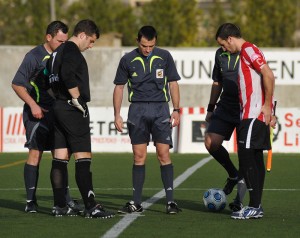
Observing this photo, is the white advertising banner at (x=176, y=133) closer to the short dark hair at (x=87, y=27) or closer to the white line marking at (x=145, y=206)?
the white line marking at (x=145, y=206)

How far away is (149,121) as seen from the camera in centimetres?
1284

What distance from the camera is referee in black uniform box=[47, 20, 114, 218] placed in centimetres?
1190

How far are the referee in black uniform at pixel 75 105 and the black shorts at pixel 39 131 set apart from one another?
599 millimetres

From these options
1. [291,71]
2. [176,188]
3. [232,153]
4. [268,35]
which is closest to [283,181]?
[176,188]

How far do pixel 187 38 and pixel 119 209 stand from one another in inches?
1551

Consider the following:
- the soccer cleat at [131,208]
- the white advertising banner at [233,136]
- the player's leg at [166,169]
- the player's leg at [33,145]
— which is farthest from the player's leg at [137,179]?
the white advertising banner at [233,136]

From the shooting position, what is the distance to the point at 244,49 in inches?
466

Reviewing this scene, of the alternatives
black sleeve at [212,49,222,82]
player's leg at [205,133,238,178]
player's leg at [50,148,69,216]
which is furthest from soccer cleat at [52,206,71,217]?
black sleeve at [212,49,222,82]

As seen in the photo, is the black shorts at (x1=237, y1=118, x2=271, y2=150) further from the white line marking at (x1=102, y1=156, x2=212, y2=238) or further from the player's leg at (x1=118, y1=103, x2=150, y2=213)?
the white line marking at (x1=102, y1=156, x2=212, y2=238)

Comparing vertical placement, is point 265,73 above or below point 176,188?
above

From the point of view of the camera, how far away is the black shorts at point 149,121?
1280 centimetres

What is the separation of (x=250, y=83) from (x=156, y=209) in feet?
6.94

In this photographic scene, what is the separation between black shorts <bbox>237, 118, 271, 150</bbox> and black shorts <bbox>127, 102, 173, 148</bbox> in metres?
1.14

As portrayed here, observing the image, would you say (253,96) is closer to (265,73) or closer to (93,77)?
(265,73)
